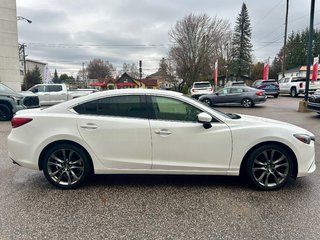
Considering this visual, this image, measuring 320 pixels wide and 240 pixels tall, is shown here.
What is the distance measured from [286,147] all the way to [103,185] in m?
2.83

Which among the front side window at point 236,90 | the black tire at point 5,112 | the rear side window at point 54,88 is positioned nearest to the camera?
the black tire at point 5,112

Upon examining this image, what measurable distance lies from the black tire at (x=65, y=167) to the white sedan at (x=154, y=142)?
14 mm

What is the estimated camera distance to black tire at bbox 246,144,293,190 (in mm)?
3822

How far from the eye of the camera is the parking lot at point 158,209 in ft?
9.22

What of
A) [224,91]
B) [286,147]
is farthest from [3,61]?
[286,147]

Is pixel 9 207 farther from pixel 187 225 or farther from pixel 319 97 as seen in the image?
pixel 319 97

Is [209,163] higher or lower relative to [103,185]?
higher

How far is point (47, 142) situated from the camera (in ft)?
12.7

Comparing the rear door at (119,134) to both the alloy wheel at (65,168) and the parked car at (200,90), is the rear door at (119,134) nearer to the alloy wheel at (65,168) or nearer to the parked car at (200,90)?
the alloy wheel at (65,168)

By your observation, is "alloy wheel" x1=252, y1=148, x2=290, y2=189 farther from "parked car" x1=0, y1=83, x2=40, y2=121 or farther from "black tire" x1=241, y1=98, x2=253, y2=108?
"black tire" x1=241, y1=98, x2=253, y2=108

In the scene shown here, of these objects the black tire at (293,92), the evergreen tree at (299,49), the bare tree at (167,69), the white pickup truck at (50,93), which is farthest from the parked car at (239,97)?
the evergreen tree at (299,49)

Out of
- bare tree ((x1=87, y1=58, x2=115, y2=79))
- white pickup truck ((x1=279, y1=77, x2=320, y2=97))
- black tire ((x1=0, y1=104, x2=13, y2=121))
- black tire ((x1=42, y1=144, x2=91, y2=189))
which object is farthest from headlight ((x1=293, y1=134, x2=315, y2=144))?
bare tree ((x1=87, y1=58, x2=115, y2=79))

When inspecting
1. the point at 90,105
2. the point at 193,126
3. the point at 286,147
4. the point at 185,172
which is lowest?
the point at 185,172

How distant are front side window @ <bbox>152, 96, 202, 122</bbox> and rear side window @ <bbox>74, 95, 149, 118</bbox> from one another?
0.18m
